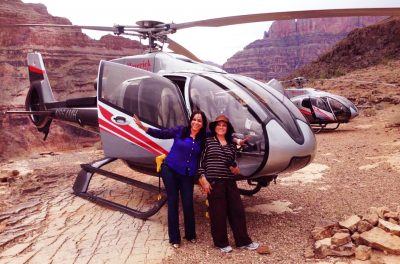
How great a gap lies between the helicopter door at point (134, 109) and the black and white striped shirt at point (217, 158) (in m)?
0.83

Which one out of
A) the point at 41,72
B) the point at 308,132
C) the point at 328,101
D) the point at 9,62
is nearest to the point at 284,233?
the point at 308,132

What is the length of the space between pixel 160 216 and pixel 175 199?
3.65 ft

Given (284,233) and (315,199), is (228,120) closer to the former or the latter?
(284,233)

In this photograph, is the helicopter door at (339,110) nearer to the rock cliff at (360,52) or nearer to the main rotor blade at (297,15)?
the main rotor blade at (297,15)

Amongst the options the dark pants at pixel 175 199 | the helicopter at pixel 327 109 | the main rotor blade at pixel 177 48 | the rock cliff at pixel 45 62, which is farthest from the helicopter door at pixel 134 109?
the rock cliff at pixel 45 62

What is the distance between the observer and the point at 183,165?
424cm

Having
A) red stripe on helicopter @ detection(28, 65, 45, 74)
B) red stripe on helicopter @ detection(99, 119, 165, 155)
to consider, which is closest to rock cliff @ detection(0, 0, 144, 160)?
red stripe on helicopter @ detection(28, 65, 45, 74)

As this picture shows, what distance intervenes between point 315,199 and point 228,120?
272cm

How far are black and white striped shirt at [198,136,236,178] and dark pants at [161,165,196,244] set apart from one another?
1.14 ft

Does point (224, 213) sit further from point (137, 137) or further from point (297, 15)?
point (297, 15)

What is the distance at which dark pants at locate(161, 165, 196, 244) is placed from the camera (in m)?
4.31

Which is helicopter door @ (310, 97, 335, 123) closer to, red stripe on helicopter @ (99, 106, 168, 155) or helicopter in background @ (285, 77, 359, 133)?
helicopter in background @ (285, 77, 359, 133)

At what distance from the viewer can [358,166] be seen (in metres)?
8.59

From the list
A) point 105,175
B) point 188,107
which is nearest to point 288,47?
point 105,175
